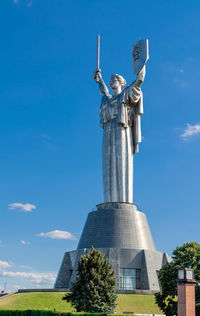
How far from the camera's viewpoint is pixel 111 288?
2250 cm

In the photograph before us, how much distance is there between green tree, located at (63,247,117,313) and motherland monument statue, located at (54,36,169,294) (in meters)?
7.71

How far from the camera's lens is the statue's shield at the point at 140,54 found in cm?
3644

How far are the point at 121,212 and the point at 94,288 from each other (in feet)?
47.4

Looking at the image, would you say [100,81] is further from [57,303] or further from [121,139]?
[57,303]

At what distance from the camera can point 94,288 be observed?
21734 mm

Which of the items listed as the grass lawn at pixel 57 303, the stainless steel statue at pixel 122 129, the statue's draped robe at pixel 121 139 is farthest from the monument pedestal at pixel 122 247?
the grass lawn at pixel 57 303

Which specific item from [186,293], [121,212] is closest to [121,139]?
[121,212]

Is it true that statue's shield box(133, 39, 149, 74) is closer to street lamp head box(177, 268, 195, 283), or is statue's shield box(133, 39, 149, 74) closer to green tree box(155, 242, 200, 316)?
green tree box(155, 242, 200, 316)

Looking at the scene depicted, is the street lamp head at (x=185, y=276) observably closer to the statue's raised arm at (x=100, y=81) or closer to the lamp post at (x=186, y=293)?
the lamp post at (x=186, y=293)

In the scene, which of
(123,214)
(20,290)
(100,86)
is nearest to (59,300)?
(20,290)

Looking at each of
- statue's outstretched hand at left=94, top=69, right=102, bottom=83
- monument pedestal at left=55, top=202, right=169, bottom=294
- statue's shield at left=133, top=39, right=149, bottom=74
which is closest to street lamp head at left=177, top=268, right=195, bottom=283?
monument pedestal at left=55, top=202, right=169, bottom=294

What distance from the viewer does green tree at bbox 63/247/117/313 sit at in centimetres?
2159

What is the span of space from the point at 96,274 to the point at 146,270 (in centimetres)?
1140

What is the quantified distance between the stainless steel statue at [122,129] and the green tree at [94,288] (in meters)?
14.6
